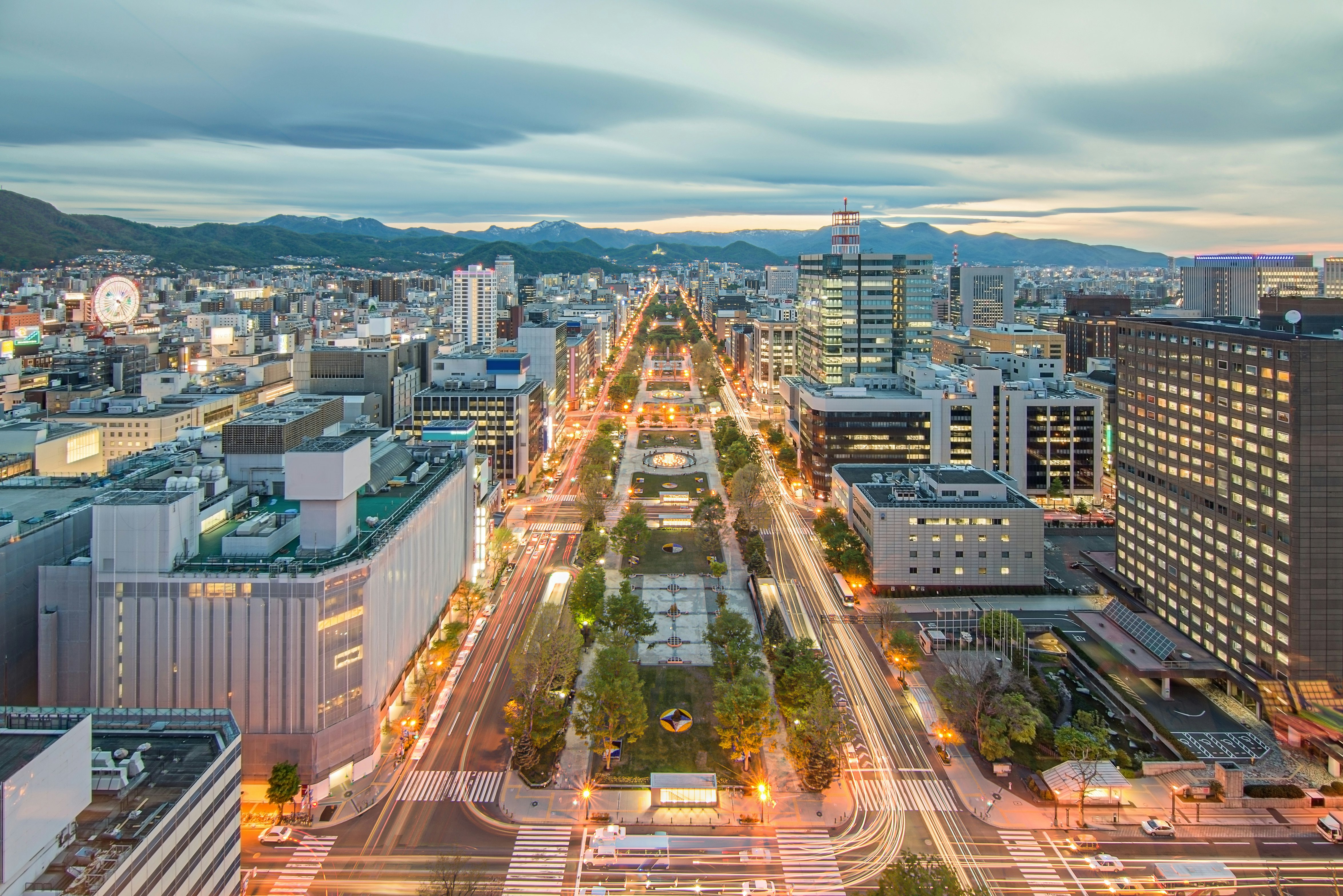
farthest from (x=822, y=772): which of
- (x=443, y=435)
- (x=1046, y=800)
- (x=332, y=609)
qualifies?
(x=443, y=435)

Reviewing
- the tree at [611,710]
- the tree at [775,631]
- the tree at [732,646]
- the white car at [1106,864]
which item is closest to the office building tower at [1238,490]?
the white car at [1106,864]

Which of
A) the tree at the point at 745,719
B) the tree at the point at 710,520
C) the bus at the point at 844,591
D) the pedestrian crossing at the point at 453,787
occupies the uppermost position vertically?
the tree at the point at 710,520

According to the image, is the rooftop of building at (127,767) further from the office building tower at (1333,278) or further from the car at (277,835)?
the office building tower at (1333,278)

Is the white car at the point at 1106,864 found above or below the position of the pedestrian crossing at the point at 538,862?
above

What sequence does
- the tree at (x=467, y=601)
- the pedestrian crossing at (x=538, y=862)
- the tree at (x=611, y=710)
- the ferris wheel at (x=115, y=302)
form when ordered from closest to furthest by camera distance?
1. the pedestrian crossing at (x=538, y=862)
2. the tree at (x=611, y=710)
3. the tree at (x=467, y=601)
4. the ferris wheel at (x=115, y=302)

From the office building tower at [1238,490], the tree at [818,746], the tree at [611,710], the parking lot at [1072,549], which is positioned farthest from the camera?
the parking lot at [1072,549]

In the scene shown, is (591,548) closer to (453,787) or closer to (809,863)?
(453,787)

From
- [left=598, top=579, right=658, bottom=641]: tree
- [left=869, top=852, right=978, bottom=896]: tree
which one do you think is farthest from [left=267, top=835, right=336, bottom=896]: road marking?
[left=869, top=852, right=978, bottom=896]: tree

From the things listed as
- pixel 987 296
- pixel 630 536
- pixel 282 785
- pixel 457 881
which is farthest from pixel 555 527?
pixel 987 296
